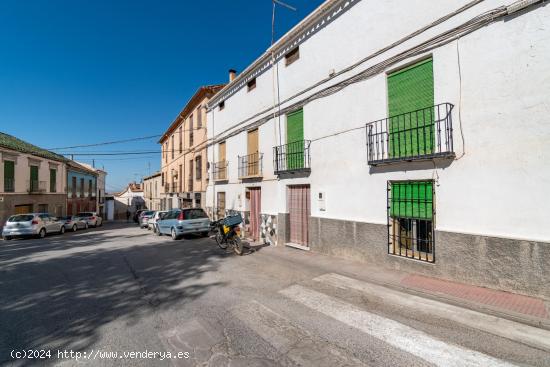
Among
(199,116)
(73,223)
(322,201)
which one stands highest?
(199,116)

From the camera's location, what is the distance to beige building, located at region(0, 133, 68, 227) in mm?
18578

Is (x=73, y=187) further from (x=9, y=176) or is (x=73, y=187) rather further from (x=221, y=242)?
(x=221, y=242)

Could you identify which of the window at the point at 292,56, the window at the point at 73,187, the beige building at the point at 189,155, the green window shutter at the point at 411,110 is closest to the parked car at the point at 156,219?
the beige building at the point at 189,155

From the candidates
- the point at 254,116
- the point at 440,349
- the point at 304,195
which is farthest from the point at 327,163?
the point at 440,349

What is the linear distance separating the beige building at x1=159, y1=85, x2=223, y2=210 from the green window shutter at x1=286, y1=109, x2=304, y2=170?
7803mm

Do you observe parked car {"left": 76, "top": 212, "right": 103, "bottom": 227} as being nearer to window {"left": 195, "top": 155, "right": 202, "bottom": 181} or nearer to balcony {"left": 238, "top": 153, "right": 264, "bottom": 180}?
window {"left": 195, "top": 155, "right": 202, "bottom": 181}

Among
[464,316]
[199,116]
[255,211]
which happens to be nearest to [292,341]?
[464,316]

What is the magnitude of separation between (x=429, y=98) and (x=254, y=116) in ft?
23.7

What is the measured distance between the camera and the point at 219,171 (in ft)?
47.5

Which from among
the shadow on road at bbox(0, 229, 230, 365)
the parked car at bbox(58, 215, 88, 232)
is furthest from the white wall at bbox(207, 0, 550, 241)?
the parked car at bbox(58, 215, 88, 232)

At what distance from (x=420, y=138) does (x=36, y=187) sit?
2617cm

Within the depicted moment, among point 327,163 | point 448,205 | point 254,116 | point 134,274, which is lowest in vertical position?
point 134,274

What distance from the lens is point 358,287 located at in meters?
5.20

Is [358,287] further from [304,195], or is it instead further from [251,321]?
[304,195]
